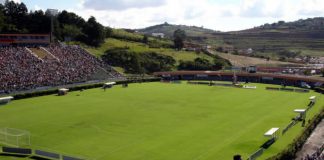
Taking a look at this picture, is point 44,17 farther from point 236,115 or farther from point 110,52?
point 236,115

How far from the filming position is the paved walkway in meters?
35.2

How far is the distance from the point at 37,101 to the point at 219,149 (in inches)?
1497

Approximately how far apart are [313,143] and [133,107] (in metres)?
27.8

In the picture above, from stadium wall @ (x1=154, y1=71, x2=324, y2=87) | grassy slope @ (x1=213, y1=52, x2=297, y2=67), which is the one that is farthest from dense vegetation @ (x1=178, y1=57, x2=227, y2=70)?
grassy slope @ (x1=213, y1=52, x2=297, y2=67)

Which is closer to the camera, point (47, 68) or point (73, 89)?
point (73, 89)

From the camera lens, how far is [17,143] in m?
37.2

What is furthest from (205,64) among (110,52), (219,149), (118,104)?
(219,149)

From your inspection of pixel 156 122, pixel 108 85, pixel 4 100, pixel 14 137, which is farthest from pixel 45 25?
pixel 14 137

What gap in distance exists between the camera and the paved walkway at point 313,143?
116 ft

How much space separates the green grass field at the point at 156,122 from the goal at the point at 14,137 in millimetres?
816

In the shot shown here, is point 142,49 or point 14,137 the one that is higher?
point 142,49

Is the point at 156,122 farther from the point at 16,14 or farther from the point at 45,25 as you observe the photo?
the point at 16,14

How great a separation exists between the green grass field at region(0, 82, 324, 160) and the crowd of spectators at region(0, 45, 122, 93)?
8817 millimetres

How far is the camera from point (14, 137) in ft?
129
